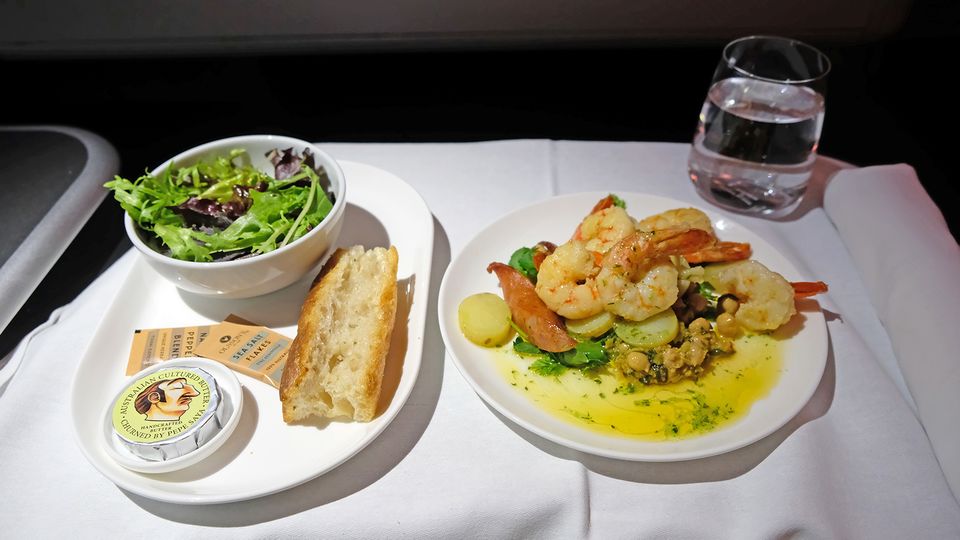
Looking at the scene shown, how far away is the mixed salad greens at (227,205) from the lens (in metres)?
1.49

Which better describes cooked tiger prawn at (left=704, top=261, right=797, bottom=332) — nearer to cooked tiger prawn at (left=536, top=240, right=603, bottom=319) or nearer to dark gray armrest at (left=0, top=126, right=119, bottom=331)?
cooked tiger prawn at (left=536, top=240, right=603, bottom=319)

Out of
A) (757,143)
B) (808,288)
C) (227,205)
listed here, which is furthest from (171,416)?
(757,143)

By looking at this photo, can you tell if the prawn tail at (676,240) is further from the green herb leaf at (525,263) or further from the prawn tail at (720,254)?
the green herb leaf at (525,263)

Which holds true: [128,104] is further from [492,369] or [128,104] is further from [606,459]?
[606,459]

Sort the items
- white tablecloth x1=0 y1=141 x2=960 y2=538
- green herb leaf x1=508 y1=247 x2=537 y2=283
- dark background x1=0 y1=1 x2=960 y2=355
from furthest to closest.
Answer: dark background x1=0 y1=1 x2=960 y2=355 → green herb leaf x1=508 y1=247 x2=537 y2=283 → white tablecloth x1=0 y1=141 x2=960 y2=538

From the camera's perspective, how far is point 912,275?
1.51 meters

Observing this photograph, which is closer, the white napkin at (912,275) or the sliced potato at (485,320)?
the white napkin at (912,275)

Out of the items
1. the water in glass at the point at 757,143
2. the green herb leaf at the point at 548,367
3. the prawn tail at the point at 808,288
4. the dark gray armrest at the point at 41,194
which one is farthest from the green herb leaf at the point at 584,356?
the dark gray armrest at the point at 41,194

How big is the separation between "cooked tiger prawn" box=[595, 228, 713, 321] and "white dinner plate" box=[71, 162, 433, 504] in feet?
1.46

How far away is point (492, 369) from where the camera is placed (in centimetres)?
139

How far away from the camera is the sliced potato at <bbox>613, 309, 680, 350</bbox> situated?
138 cm

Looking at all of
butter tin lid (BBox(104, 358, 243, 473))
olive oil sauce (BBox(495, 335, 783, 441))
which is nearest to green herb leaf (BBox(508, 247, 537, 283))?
olive oil sauce (BBox(495, 335, 783, 441))

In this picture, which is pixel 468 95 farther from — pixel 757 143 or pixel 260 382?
pixel 260 382

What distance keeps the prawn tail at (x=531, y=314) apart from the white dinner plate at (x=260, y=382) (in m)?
0.21
